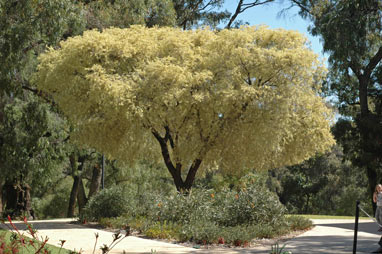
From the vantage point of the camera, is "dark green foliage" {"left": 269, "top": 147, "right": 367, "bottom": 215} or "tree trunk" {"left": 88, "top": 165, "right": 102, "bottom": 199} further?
"dark green foliage" {"left": 269, "top": 147, "right": 367, "bottom": 215}

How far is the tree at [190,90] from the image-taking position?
16.1 meters

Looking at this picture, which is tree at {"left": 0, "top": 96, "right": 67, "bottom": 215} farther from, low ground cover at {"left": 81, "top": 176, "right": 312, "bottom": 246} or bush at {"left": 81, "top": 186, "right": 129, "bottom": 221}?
low ground cover at {"left": 81, "top": 176, "right": 312, "bottom": 246}

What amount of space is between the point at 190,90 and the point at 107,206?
16.5 feet

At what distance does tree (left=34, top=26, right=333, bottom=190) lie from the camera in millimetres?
16109

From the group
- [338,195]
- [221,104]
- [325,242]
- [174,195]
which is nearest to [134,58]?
[221,104]

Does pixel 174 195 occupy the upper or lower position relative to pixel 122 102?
lower

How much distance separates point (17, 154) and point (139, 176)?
13.2 meters

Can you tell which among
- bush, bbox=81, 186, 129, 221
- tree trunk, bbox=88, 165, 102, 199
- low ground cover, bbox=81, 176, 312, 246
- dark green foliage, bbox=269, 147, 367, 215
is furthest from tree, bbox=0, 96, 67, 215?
dark green foliage, bbox=269, 147, 367, 215

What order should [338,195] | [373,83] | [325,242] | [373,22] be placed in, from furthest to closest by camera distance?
1. [338,195]
2. [373,83]
3. [373,22]
4. [325,242]

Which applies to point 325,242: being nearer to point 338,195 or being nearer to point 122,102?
point 122,102

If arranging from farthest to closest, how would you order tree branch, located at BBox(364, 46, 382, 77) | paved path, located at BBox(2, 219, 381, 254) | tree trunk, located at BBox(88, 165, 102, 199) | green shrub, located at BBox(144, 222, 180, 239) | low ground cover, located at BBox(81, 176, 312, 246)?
1. tree trunk, located at BBox(88, 165, 102, 199)
2. tree branch, located at BBox(364, 46, 382, 77)
3. green shrub, located at BBox(144, 222, 180, 239)
4. low ground cover, located at BBox(81, 176, 312, 246)
5. paved path, located at BBox(2, 219, 381, 254)

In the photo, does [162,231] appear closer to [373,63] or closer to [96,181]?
[96,181]

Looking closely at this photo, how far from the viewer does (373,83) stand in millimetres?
28422

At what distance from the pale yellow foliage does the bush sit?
166 cm
